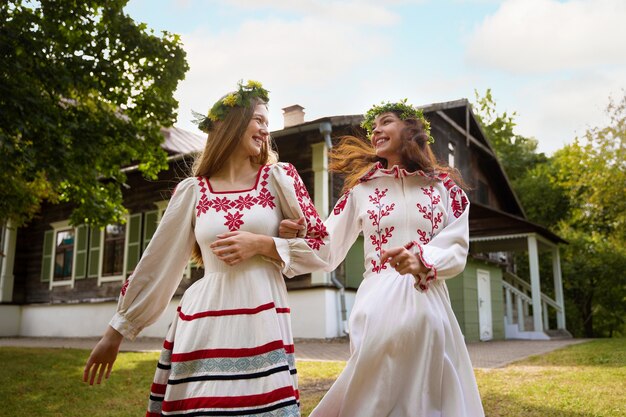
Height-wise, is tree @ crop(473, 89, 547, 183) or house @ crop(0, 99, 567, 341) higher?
tree @ crop(473, 89, 547, 183)

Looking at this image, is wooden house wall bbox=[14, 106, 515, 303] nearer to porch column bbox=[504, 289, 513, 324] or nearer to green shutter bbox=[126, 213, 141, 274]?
green shutter bbox=[126, 213, 141, 274]

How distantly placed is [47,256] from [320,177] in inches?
430

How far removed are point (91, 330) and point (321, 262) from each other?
1633cm

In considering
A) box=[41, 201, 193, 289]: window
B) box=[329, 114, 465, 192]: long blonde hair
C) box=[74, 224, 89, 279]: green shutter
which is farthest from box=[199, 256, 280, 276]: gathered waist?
box=[74, 224, 89, 279]: green shutter

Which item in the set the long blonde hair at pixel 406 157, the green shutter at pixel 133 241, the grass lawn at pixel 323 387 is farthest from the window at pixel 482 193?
the long blonde hair at pixel 406 157

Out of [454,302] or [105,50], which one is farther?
[454,302]

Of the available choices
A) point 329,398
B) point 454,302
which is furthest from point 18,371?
point 454,302

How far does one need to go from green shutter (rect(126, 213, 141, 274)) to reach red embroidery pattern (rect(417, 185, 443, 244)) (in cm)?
1433

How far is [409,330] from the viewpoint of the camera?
2.68 m

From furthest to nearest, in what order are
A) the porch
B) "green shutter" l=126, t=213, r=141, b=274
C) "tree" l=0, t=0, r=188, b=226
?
"green shutter" l=126, t=213, r=141, b=274
the porch
"tree" l=0, t=0, r=188, b=226

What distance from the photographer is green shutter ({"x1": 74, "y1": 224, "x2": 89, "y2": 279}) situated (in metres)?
17.8

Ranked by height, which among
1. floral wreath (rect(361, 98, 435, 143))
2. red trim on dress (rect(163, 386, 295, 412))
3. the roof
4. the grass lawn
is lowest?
the grass lawn

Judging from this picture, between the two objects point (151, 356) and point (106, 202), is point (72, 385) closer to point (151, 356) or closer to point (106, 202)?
point (151, 356)

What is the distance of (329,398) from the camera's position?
9.20 feet
